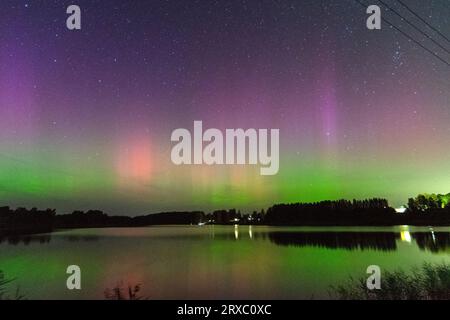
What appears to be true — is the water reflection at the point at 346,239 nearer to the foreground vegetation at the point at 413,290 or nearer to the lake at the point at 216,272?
the lake at the point at 216,272

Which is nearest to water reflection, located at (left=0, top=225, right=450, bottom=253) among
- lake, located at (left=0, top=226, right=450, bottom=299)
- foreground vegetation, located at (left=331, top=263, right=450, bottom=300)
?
lake, located at (left=0, top=226, right=450, bottom=299)

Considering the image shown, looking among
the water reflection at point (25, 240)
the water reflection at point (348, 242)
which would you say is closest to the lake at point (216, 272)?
the water reflection at point (348, 242)

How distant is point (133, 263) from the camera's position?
1831 inches

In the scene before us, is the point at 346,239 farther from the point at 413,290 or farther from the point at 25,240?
the point at 25,240

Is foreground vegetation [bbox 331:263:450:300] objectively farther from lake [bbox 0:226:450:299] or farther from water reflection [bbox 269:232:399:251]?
water reflection [bbox 269:232:399:251]

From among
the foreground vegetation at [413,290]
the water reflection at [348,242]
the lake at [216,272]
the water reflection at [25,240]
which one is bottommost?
the water reflection at [25,240]

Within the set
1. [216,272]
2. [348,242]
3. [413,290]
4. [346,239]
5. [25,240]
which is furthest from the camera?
[25,240]

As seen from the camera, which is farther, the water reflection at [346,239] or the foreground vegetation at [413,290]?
the water reflection at [346,239]

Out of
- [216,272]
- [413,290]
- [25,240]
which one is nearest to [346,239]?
[216,272]

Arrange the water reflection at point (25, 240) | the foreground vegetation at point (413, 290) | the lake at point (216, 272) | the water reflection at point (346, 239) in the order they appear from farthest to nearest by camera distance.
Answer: the water reflection at point (25, 240), the water reflection at point (346, 239), the lake at point (216, 272), the foreground vegetation at point (413, 290)

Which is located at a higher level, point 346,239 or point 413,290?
point 413,290

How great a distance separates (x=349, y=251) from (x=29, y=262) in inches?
1622
